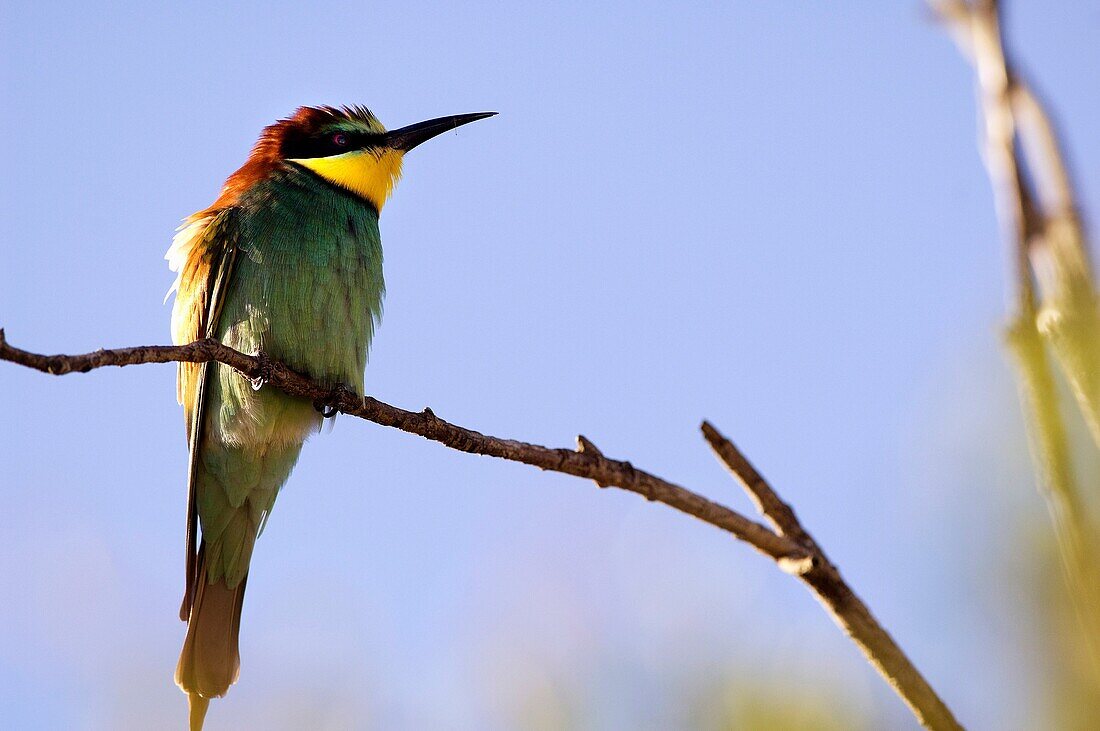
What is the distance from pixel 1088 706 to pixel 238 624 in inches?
99.9

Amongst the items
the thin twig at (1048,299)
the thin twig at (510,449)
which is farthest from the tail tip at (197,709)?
the thin twig at (1048,299)

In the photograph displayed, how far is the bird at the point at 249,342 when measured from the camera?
321cm

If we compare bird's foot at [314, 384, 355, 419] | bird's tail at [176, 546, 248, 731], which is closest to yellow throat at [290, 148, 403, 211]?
bird's foot at [314, 384, 355, 419]

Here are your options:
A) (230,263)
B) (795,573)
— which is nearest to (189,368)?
(230,263)

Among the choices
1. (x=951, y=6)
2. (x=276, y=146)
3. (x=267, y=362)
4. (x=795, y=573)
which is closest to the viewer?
(x=951, y=6)

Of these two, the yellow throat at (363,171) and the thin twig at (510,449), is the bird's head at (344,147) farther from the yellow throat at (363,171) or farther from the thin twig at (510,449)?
the thin twig at (510,449)

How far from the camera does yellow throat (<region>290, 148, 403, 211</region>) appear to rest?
12.3ft

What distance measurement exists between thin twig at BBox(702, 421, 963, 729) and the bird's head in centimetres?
211

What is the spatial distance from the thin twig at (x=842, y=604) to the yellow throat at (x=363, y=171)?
211 centimetres

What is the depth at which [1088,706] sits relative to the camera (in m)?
1.44

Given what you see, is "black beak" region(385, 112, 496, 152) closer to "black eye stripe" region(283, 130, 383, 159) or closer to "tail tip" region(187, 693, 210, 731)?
"black eye stripe" region(283, 130, 383, 159)

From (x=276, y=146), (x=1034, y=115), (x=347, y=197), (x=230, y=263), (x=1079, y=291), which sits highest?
(x=276, y=146)

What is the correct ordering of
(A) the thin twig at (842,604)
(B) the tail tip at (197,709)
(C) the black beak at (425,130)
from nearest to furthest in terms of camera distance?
(A) the thin twig at (842,604) → (B) the tail tip at (197,709) → (C) the black beak at (425,130)

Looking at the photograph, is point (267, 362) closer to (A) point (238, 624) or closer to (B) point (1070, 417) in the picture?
(A) point (238, 624)
